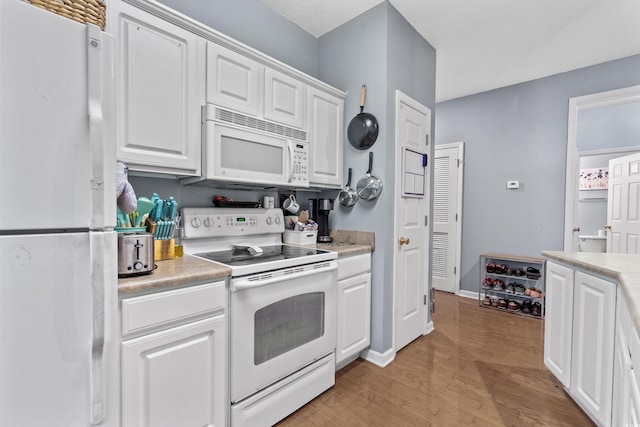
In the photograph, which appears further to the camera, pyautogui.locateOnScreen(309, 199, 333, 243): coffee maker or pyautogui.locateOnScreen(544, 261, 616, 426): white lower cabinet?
pyautogui.locateOnScreen(309, 199, 333, 243): coffee maker

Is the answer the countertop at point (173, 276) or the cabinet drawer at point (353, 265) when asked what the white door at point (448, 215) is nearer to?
the cabinet drawer at point (353, 265)

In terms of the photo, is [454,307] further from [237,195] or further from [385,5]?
[385,5]

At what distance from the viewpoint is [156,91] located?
4.82ft

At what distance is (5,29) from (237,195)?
4.84 ft

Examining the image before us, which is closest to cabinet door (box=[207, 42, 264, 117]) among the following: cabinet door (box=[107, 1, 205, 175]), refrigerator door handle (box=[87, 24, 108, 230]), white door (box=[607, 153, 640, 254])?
cabinet door (box=[107, 1, 205, 175])

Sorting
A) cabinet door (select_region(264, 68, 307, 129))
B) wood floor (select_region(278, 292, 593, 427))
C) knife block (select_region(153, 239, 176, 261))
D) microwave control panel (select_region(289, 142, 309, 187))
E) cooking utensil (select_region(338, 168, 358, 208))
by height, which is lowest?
wood floor (select_region(278, 292, 593, 427))

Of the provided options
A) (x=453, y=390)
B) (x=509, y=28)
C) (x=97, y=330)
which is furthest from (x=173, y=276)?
(x=509, y=28)

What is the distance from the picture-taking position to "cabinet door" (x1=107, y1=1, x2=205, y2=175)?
136 centimetres

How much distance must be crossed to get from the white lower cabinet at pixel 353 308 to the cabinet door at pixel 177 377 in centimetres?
88

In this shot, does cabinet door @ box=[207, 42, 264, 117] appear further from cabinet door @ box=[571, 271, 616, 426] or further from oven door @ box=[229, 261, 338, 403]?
cabinet door @ box=[571, 271, 616, 426]

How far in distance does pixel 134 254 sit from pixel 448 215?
391 centimetres

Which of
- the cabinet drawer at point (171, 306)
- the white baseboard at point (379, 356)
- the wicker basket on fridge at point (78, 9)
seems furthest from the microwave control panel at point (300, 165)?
the white baseboard at point (379, 356)

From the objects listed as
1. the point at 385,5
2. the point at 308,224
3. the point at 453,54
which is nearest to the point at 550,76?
the point at 453,54

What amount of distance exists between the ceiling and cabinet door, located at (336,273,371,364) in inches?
83.9
